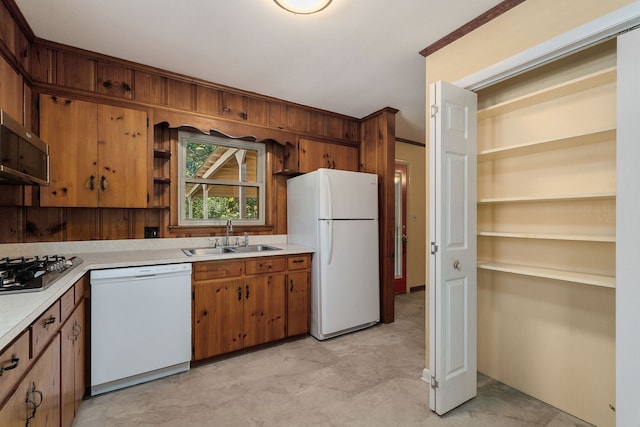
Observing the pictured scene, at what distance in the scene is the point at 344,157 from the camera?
377cm

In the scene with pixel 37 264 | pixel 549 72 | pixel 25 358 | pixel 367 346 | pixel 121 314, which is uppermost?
pixel 549 72

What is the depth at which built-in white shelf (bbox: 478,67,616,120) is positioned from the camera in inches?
64.7

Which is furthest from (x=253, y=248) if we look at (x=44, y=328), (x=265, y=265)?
(x=44, y=328)

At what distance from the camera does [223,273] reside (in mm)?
2537

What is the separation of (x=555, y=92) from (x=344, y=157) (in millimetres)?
2234

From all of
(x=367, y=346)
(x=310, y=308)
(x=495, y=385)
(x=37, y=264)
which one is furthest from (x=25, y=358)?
(x=495, y=385)

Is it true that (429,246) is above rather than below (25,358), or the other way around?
above

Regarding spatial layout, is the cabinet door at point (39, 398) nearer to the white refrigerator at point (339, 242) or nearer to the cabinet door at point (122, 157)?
the cabinet door at point (122, 157)

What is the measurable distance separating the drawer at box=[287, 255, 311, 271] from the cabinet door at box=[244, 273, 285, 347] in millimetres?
126

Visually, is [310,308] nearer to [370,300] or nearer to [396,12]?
[370,300]

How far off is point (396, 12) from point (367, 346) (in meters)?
2.73

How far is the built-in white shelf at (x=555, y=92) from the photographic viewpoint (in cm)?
164

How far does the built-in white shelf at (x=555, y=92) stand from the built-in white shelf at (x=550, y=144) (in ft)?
1.00

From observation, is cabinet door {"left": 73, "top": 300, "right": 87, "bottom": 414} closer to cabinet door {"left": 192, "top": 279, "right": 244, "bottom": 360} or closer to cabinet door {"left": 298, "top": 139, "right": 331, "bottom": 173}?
cabinet door {"left": 192, "top": 279, "right": 244, "bottom": 360}
